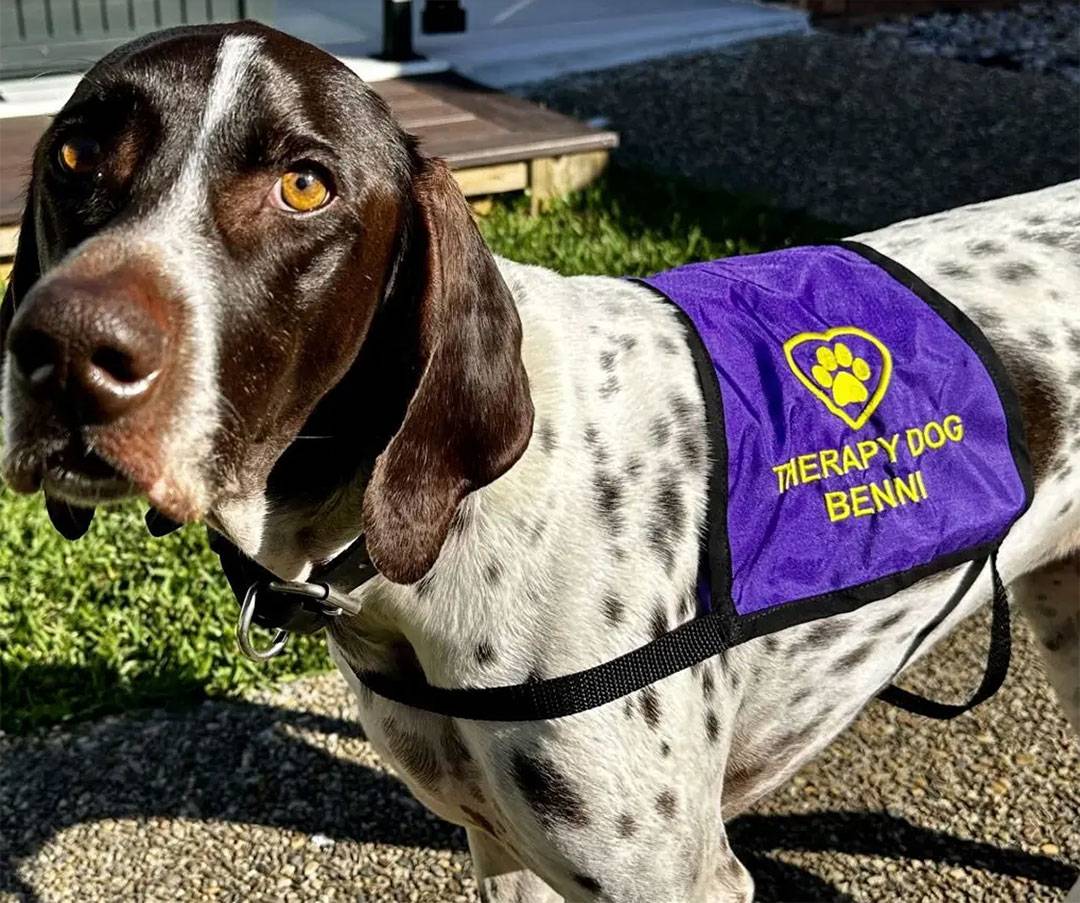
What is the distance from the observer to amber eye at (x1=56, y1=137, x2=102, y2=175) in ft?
6.99

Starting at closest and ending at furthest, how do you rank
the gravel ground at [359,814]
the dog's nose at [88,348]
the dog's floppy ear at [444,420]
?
the dog's nose at [88,348] → the dog's floppy ear at [444,420] → the gravel ground at [359,814]

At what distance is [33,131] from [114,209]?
5672 millimetres

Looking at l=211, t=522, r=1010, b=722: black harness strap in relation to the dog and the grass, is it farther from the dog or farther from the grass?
the grass

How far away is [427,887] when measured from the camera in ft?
11.7

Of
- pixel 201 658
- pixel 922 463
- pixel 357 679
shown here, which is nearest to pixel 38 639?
pixel 201 658

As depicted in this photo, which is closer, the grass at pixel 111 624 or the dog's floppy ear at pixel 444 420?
the dog's floppy ear at pixel 444 420

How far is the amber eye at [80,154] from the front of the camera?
2131 mm

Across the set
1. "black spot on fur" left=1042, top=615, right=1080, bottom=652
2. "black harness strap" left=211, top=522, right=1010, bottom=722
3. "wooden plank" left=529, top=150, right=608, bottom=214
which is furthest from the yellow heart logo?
"wooden plank" left=529, top=150, right=608, bottom=214

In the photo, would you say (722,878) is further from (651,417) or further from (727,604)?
(651,417)

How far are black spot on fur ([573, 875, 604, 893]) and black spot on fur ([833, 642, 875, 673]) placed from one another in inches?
23.6

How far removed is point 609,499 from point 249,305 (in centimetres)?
71

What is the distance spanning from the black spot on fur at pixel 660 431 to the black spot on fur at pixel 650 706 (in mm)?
409

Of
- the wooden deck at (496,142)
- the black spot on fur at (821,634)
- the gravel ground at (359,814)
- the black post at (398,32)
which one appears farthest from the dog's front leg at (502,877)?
the black post at (398,32)

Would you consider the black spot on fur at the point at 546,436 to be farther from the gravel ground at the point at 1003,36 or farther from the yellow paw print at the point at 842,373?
the gravel ground at the point at 1003,36
